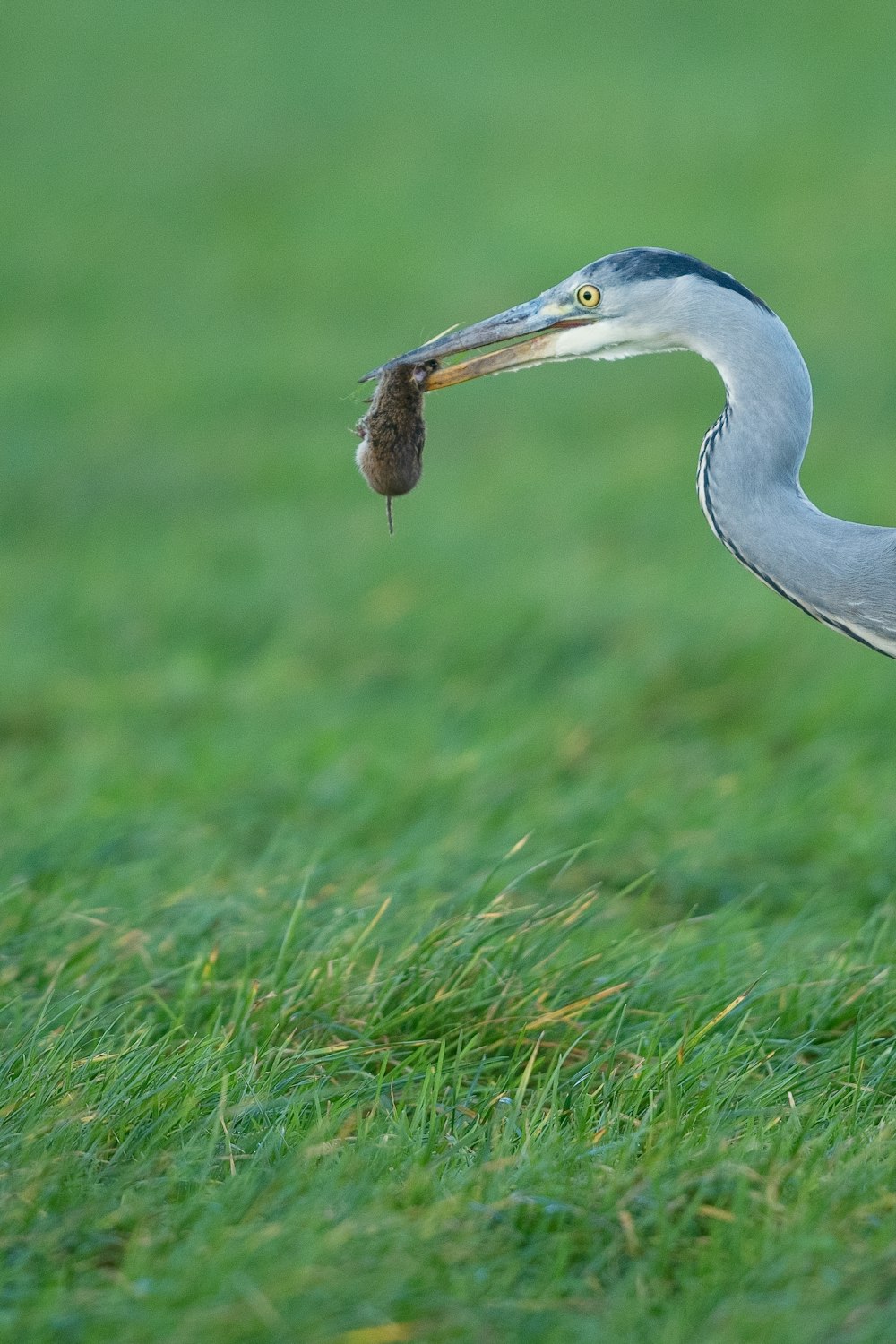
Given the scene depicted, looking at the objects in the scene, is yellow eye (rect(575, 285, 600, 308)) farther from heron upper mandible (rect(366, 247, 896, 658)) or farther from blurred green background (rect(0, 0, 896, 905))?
blurred green background (rect(0, 0, 896, 905))

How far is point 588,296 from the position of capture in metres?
3.77

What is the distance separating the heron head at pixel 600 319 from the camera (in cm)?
368

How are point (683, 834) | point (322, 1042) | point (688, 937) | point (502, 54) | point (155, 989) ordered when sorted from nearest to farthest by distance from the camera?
point (322, 1042)
point (155, 989)
point (688, 937)
point (683, 834)
point (502, 54)

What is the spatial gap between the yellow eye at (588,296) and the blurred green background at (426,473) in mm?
661

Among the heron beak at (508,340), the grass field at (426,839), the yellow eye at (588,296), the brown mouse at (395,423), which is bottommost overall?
the grass field at (426,839)

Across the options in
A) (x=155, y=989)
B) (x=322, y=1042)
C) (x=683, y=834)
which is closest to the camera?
(x=322, y=1042)

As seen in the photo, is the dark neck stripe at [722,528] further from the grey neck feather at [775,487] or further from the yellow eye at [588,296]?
the yellow eye at [588,296]

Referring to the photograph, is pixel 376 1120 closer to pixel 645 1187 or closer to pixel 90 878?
pixel 645 1187

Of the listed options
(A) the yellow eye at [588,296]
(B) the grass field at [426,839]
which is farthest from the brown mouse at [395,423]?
(B) the grass field at [426,839]

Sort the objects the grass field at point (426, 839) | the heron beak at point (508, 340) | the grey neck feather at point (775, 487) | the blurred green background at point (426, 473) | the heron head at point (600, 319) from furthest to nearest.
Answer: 1. the blurred green background at point (426, 473)
2. the heron beak at point (508, 340)
3. the heron head at point (600, 319)
4. the grey neck feather at point (775, 487)
5. the grass field at point (426, 839)

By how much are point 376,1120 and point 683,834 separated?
192 centimetres

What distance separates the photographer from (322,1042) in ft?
11.5

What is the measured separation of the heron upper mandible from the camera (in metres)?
3.56

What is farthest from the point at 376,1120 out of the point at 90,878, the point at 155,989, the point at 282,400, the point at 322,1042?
the point at 282,400
